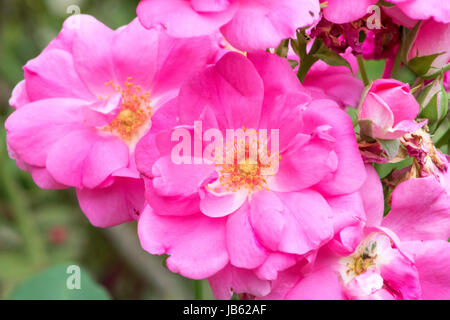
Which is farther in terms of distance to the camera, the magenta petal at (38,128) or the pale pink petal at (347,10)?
the magenta petal at (38,128)

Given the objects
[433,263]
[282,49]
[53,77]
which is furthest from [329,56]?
[53,77]

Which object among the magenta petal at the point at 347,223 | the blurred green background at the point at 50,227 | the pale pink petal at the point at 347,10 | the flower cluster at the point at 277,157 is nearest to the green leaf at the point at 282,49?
the flower cluster at the point at 277,157

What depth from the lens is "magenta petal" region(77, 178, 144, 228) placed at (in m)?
0.82

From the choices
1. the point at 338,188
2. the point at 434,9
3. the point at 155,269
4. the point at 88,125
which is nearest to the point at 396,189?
the point at 338,188

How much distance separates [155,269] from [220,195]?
3.98 feet

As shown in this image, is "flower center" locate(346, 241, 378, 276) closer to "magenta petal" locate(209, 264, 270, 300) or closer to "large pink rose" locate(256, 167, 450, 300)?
"large pink rose" locate(256, 167, 450, 300)

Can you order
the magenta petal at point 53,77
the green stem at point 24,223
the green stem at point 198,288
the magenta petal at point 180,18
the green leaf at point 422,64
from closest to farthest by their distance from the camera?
the magenta petal at point 180,18 < the green leaf at point 422,64 < the magenta petal at point 53,77 < the green stem at point 198,288 < the green stem at point 24,223

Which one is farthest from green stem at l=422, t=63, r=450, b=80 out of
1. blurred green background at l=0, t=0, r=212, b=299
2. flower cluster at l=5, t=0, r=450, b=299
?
blurred green background at l=0, t=0, r=212, b=299

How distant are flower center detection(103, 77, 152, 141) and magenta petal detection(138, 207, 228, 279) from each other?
0.65 ft

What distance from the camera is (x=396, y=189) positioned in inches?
28.9

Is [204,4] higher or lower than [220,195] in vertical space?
higher

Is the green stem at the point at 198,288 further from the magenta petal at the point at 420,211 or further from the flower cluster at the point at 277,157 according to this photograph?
the magenta petal at the point at 420,211

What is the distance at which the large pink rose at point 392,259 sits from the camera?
702mm

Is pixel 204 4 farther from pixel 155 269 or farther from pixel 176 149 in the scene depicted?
pixel 155 269
